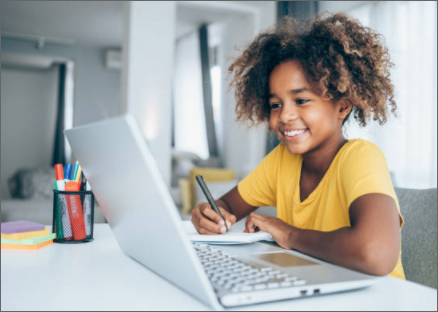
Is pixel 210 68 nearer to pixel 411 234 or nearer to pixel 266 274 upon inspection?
pixel 411 234

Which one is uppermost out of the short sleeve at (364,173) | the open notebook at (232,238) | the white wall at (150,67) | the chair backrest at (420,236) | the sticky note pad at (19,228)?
the white wall at (150,67)

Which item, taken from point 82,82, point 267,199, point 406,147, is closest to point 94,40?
point 82,82

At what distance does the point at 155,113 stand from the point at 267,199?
372 centimetres

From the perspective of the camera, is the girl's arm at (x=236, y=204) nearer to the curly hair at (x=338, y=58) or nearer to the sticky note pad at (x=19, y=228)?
the curly hair at (x=338, y=58)

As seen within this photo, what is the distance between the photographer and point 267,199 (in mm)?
1396

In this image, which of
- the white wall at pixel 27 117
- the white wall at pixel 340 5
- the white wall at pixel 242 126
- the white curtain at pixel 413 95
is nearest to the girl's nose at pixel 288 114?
the white curtain at pixel 413 95

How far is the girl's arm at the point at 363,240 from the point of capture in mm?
714

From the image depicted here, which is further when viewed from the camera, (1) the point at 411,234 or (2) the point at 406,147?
(2) the point at 406,147

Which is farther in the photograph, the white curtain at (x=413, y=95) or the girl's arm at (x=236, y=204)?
the white curtain at (x=413, y=95)

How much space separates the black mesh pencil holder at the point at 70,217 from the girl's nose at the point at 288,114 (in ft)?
1.64

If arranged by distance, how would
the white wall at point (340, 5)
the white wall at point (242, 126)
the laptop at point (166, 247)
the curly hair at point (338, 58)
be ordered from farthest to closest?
the white wall at point (242, 126) → the white wall at point (340, 5) → the curly hair at point (338, 58) → the laptop at point (166, 247)

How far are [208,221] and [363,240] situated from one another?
0.39m

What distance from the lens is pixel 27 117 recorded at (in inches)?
306

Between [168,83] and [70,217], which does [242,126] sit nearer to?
[168,83]
